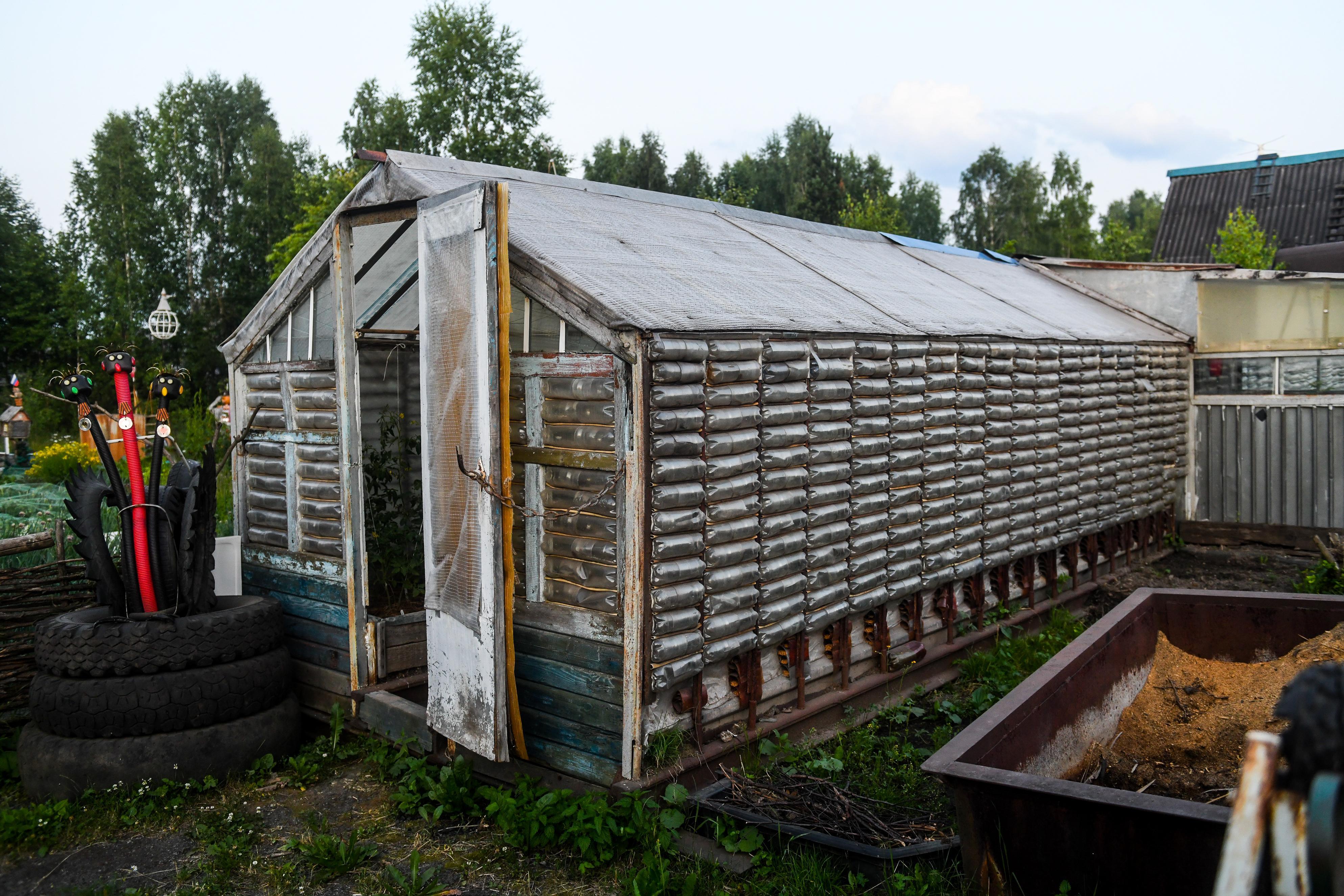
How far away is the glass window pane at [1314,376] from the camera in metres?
11.6

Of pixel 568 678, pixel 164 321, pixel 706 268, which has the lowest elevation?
pixel 568 678

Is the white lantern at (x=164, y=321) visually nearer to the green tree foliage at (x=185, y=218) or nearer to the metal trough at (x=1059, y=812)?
the green tree foliage at (x=185, y=218)

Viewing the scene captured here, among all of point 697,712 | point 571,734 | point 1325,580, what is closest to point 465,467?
point 571,734

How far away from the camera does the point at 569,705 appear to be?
5.15m

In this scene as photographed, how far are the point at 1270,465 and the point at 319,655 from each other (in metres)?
11.1

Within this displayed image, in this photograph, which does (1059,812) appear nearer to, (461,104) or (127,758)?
(127,758)

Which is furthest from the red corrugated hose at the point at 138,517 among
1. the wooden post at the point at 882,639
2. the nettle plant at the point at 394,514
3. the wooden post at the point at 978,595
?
the wooden post at the point at 978,595

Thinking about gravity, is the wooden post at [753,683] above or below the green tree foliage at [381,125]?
below

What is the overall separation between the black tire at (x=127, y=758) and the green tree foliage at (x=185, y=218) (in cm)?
3336

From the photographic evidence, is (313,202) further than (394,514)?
Yes

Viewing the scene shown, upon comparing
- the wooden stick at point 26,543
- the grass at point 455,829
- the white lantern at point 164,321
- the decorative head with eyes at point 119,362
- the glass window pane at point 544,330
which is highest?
the white lantern at point 164,321

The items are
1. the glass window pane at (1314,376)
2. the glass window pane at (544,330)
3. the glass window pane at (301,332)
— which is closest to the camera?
the glass window pane at (544,330)

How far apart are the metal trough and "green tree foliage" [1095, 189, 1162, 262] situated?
49.8ft

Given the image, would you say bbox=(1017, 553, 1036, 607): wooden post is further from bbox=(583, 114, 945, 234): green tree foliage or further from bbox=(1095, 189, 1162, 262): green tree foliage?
bbox=(583, 114, 945, 234): green tree foliage
